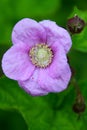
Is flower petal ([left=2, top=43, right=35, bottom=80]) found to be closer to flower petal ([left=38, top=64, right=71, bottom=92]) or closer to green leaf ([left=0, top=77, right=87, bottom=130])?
flower petal ([left=38, top=64, right=71, bottom=92])

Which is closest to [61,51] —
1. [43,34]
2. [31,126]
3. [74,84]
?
[43,34]

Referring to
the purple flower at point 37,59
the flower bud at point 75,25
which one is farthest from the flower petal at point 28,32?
the flower bud at point 75,25

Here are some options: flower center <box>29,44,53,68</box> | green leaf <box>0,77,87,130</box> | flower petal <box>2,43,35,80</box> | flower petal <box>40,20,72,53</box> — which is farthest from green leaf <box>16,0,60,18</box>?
flower petal <box>40,20,72,53</box>

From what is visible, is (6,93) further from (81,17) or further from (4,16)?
(4,16)

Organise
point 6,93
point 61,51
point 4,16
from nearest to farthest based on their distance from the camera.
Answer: point 61,51 < point 6,93 < point 4,16

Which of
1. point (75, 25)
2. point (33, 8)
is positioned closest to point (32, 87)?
point (75, 25)

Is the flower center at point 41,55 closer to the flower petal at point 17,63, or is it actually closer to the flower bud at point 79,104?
the flower petal at point 17,63
